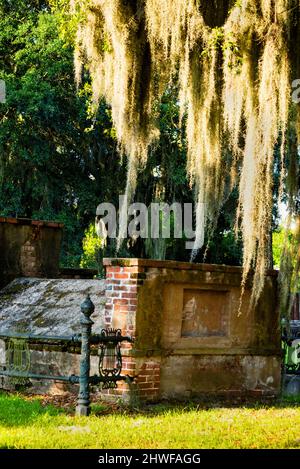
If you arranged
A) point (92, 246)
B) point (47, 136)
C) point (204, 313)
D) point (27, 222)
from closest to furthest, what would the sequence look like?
1. point (204, 313)
2. point (27, 222)
3. point (47, 136)
4. point (92, 246)

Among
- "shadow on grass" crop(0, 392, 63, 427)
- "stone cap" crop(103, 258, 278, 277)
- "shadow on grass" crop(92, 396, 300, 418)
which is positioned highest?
"stone cap" crop(103, 258, 278, 277)

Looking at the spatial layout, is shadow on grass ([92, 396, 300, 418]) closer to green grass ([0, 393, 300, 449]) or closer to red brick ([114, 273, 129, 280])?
green grass ([0, 393, 300, 449])

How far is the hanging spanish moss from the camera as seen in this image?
328 inches

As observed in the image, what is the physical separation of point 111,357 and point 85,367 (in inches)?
26.1

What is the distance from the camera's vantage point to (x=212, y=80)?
9.19 meters

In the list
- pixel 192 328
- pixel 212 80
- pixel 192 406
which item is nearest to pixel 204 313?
pixel 192 328

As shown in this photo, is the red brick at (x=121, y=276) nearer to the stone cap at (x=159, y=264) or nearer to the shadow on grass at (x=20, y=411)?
the stone cap at (x=159, y=264)

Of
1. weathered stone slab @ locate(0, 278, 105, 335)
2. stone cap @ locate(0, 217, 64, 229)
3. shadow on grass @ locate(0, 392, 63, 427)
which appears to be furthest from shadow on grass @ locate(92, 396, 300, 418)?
stone cap @ locate(0, 217, 64, 229)

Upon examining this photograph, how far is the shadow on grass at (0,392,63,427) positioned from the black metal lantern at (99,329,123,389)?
0.64 meters

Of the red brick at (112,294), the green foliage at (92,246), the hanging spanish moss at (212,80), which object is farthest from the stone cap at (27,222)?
the green foliage at (92,246)

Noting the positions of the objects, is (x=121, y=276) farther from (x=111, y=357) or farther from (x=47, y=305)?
(x=47, y=305)

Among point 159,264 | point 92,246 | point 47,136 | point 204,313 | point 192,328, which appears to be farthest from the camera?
point 92,246

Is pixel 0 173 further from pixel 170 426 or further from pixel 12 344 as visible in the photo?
pixel 170 426

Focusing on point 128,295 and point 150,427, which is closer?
point 150,427
